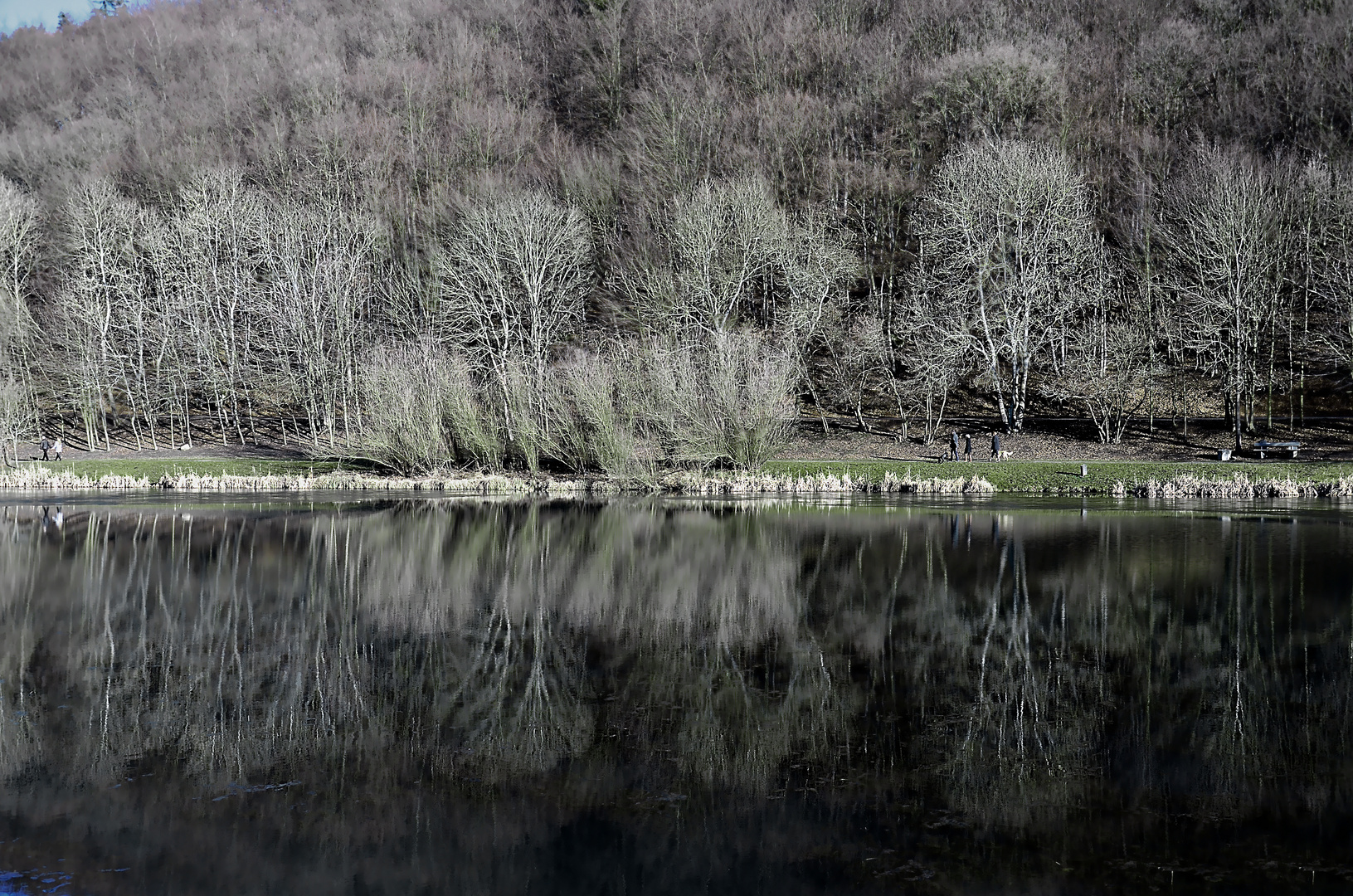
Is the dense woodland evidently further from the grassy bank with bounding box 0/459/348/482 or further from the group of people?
the group of people

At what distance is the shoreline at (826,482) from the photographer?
3762 centimetres

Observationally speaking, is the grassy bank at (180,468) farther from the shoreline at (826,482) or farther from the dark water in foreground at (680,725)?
the dark water in foreground at (680,725)

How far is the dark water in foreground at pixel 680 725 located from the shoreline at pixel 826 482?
52.9ft

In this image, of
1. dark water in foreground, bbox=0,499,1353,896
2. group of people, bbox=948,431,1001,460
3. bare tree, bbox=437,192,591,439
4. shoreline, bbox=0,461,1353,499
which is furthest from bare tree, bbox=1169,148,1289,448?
bare tree, bbox=437,192,591,439

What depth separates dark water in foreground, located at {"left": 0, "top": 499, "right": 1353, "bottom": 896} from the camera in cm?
806

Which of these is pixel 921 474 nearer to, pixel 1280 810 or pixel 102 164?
pixel 1280 810

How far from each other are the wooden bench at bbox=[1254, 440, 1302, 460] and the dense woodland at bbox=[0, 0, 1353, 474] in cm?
186

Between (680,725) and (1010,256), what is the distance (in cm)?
4693

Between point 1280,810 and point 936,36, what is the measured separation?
70239 millimetres

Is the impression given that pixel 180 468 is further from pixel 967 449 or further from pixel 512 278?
pixel 967 449

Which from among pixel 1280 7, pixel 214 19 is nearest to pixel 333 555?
pixel 1280 7

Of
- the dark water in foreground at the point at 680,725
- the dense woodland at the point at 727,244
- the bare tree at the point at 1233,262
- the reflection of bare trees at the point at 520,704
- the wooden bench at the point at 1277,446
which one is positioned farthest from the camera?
the bare tree at the point at 1233,262

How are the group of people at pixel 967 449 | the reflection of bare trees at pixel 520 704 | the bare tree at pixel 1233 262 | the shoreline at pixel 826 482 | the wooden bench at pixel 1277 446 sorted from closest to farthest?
the reflection of bare trees at pixel 520 704 < the shoreline at pixel 826 482 < the wooden bench at pixel 1277 446 < the group of people at pixel 967 449 < the bare tree at pixel 1233 262

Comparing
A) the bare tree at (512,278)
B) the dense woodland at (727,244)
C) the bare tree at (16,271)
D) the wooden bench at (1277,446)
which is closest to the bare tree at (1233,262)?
the dense woodland at (727,244)
